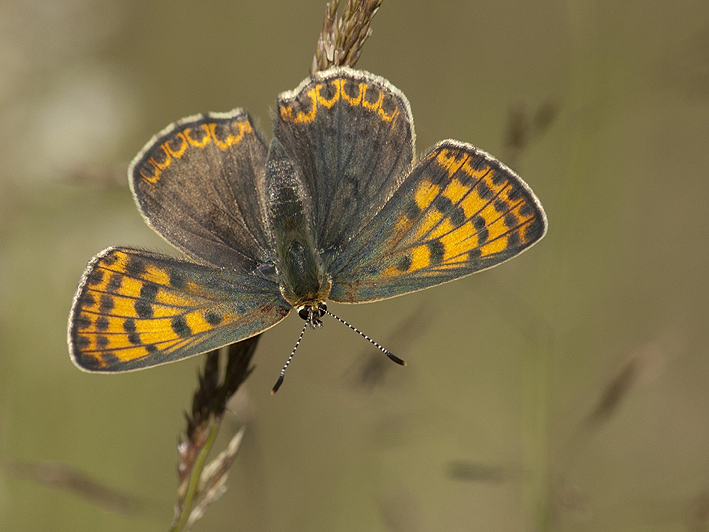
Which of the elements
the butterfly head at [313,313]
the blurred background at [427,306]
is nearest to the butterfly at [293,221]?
the butterfly head at [313,313]

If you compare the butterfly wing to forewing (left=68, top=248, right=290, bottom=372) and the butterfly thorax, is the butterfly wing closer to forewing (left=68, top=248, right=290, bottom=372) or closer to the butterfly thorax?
the butterfly thorax

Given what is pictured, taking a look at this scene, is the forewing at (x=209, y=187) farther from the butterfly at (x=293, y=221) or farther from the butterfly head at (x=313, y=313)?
the butterfly head at (x=313, y=313)

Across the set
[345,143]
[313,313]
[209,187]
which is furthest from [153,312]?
[345,143]

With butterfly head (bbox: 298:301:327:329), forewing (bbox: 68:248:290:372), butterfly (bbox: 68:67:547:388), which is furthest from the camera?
butterfly head (bbox: 298:301:327:329)

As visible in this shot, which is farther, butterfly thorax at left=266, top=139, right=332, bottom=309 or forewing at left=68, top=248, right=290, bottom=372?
butterfly thorax at left=266, top=139, right=332, bottom=309

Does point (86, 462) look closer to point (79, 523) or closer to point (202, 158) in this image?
point (79, 523)

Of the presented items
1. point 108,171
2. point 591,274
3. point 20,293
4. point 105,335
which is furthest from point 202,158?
point 591,274

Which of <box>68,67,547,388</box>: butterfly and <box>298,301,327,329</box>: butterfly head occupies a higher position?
<box>68,67,547,388</box>: butterfly

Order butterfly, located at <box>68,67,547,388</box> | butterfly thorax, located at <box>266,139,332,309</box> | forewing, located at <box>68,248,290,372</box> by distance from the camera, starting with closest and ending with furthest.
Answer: forewing, located at <box>68,248,290,372</box>, butterfly, located at <box>68,67,547,388</box>, butterfly thorax, located at <box>266,139,332,309</box>

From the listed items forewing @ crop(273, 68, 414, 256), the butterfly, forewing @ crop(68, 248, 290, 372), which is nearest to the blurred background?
forewing @ crop(68, 248, 290, 372)
